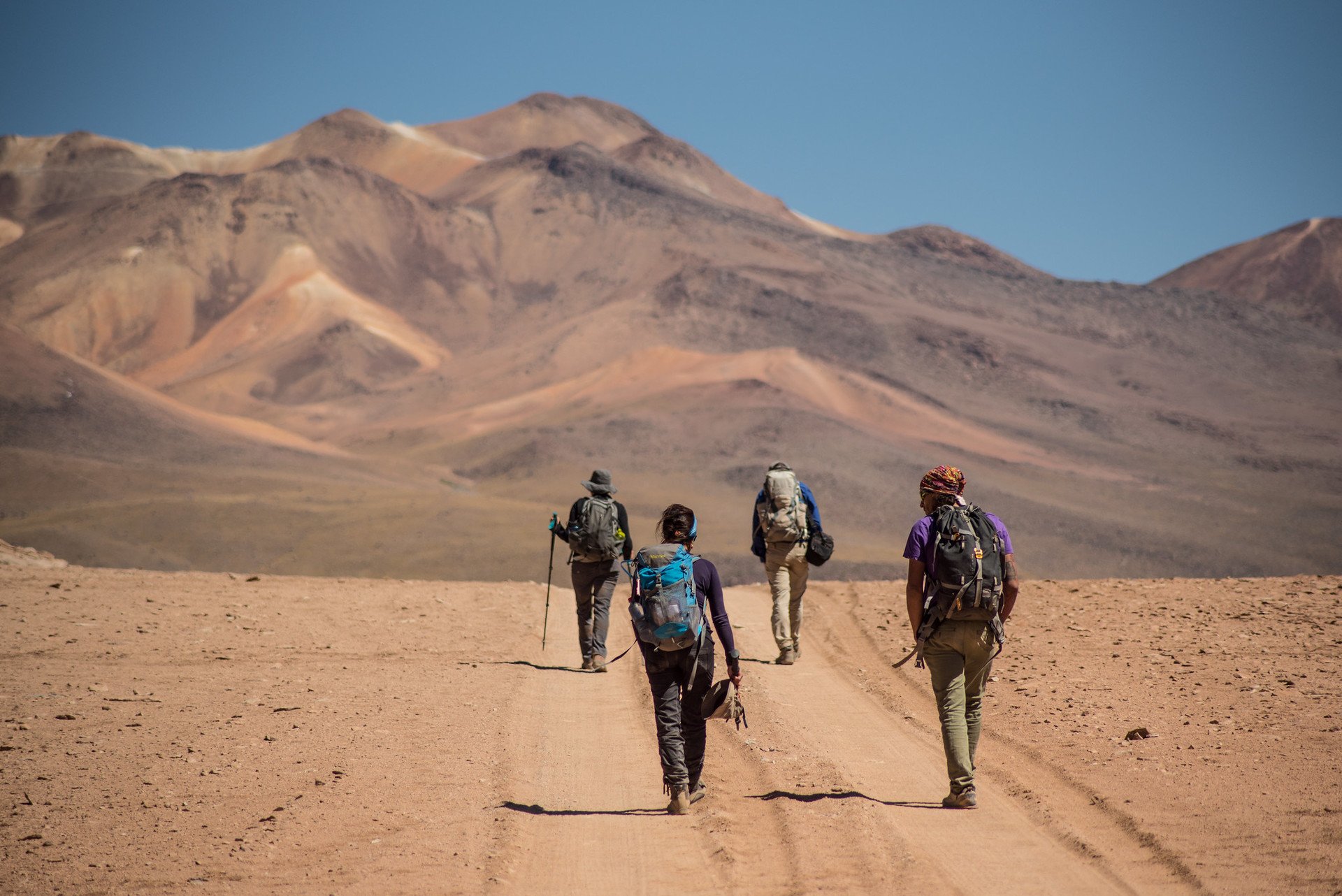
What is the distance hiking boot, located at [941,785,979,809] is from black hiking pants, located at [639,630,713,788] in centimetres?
141

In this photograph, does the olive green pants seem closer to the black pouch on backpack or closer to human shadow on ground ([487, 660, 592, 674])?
the black pouch on backpack

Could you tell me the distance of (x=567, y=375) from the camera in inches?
2955

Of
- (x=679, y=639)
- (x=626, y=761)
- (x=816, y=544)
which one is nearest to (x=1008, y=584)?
(x=679, y=639)

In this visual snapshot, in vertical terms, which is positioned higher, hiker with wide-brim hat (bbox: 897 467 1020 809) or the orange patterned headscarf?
the orange patterned headscarf

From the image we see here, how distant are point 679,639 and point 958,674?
62.0 inches

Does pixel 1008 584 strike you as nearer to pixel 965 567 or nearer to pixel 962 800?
pixel 965 567

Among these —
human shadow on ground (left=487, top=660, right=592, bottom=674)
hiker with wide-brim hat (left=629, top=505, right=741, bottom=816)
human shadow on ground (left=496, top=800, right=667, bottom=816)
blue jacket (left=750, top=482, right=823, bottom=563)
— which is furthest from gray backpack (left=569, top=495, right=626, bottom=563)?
human shadow on ground (left=496, top=800, right=667, bottom=816)

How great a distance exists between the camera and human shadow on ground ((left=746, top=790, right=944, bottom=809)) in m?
6.83

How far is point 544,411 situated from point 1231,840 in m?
61.9

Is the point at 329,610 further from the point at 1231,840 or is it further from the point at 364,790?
the point at 1231,840

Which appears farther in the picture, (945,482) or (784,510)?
(784,510)

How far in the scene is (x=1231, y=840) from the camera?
6.14 metres

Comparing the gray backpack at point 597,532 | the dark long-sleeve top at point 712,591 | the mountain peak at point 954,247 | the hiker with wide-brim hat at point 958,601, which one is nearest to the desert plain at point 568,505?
the hiker with wide-brim hat at point 958,601

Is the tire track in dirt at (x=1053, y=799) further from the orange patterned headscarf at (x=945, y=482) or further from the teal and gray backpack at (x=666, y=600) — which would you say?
the teal and gray backpack at (x=666, y=600)
